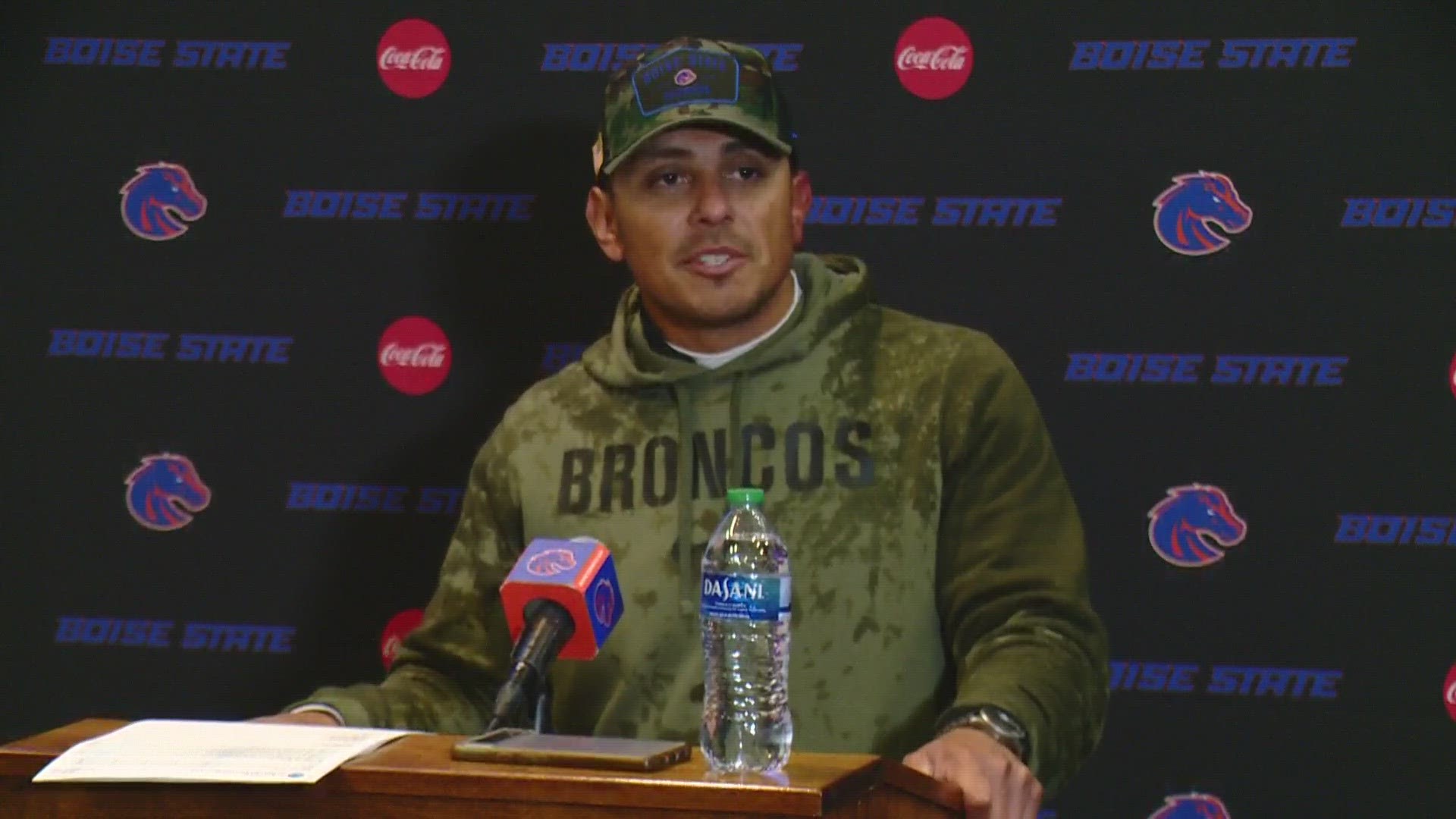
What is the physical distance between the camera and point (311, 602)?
315cm

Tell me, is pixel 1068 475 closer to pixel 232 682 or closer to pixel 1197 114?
pixel 1197 114

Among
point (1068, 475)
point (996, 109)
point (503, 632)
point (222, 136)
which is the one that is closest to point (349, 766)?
point (503, 632)

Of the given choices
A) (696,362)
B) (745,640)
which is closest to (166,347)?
(696,362)

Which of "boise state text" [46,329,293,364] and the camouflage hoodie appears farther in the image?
"boise state text" [46,329,293,364]

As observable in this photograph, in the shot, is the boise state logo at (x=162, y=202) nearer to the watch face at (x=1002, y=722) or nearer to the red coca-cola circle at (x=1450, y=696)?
the watch face at (x=1002, y=722)

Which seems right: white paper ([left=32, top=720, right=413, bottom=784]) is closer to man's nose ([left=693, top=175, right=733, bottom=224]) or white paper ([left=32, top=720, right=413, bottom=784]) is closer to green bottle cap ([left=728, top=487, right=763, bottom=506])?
green bottle cap ([left=728, top=487, right=763, bottom=506])

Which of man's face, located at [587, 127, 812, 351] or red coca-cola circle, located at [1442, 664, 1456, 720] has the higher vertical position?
man's face, located at [587, 127, 812, 351]

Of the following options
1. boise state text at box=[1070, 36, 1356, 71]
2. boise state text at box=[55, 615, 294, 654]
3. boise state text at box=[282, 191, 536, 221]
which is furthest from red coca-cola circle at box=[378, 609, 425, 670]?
boise state text at box=[1070, 36, 1356, 71]

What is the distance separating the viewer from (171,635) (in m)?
3.18

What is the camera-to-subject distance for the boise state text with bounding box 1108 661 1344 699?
2773 mm

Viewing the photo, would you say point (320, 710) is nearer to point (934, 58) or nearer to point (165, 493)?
point (165, 493)

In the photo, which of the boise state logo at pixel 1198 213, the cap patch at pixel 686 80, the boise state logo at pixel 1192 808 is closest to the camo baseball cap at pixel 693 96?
the cap patch at pixel 686 80

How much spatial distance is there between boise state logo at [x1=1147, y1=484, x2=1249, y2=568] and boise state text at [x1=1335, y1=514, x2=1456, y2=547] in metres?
0.18

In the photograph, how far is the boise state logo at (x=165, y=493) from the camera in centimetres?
319
